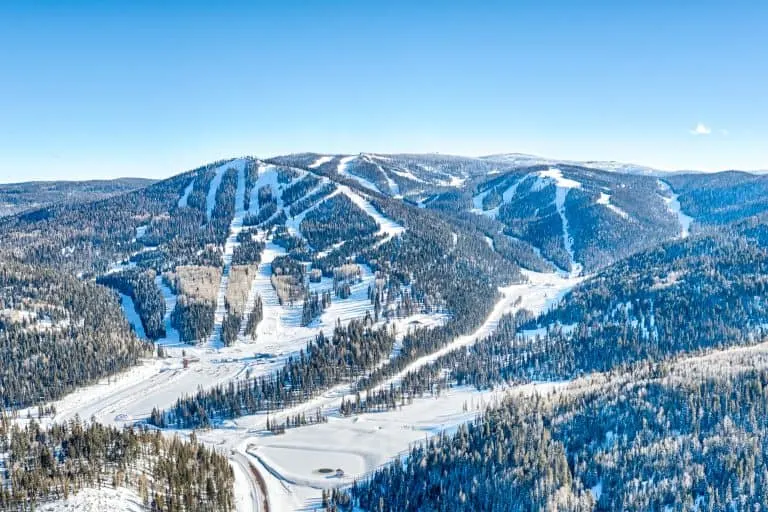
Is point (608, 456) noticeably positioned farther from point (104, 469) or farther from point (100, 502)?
point (104, 469)

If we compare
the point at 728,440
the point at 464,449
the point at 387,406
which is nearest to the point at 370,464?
the point at 464,449

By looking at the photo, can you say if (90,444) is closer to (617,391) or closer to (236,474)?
(236,474)

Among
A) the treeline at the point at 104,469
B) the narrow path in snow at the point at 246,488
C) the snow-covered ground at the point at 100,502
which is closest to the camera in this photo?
the snow-covered ground at the point at 100,502

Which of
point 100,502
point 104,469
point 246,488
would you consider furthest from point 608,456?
point 104,469

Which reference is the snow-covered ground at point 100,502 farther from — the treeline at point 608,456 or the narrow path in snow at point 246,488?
the treeline at point 608,456

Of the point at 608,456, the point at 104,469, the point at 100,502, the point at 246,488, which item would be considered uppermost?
the point at 104,469

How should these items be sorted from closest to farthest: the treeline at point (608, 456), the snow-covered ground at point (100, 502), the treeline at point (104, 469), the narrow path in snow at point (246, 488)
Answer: the snow-covered ground at point (100, 502)
the treeline at point (104, 469)
the treeline at point (608, 456)
the narrow path in snow at point (246, 488)

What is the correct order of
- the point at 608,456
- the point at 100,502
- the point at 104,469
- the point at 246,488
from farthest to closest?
the point at 246,488, the point at 608,456, the point at 104,469, the point at 100,502

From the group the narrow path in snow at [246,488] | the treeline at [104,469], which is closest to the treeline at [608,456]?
the narrow path in snow at [246,488]

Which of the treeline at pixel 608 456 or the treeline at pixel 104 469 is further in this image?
the treeline at pixel 608 456
